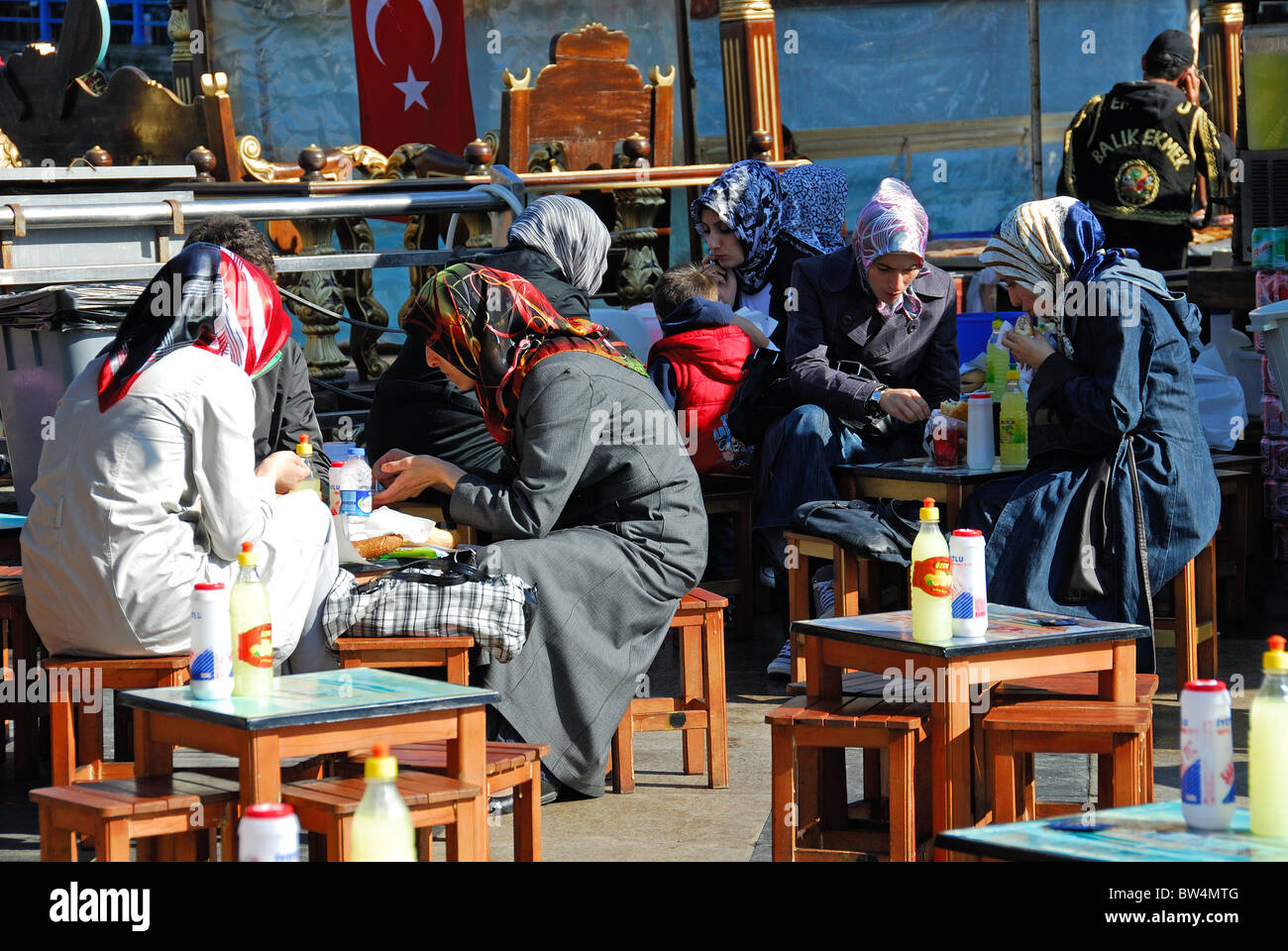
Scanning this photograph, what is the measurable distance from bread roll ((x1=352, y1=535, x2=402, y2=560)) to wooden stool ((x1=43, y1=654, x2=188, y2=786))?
2.75 feet

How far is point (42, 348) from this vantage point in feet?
20.2

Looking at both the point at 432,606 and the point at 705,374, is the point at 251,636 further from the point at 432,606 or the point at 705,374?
the point at 705,374

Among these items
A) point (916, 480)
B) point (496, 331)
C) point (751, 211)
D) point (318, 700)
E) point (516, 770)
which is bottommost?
point (516, 770)

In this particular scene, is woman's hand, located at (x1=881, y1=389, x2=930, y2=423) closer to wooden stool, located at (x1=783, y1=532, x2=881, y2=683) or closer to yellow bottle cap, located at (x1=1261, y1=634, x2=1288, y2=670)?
wooden stool, located at (x1=783, y1=532, x2=881, y2=683)

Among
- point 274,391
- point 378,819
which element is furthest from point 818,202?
point 378,819

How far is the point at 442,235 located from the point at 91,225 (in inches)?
118

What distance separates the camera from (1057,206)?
5.94 metres

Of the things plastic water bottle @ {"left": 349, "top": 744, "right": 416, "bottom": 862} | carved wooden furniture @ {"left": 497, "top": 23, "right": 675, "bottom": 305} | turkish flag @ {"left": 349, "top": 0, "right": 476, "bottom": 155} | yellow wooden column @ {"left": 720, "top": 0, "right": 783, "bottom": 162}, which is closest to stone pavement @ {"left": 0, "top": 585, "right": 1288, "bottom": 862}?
plastic water bottle @ {"left": 349, "top": 744, "right": 416, "bottom": 862}

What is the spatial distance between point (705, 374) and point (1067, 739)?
3.70 meters

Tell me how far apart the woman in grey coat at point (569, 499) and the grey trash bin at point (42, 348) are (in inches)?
54.0

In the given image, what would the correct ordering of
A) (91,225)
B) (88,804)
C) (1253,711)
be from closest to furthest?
1. (1253,711)
2. (88,804)
3. (91,225)

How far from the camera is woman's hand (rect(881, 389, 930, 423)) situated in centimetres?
660

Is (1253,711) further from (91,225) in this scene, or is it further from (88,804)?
(91,225)
